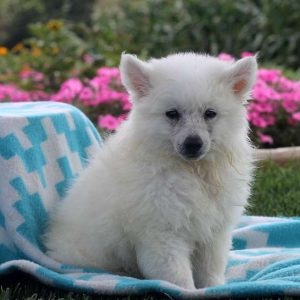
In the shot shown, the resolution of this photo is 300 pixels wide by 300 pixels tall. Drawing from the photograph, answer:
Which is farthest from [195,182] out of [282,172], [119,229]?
[282,172]

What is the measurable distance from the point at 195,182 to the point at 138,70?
689 mm

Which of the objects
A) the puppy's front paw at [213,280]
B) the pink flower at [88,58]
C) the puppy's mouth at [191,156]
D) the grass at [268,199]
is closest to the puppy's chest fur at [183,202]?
the puppy's mouth at [191,156]

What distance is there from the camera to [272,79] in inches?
292

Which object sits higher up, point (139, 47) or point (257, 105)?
point (257, 105)

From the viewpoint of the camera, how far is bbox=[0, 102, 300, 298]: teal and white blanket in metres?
3.36

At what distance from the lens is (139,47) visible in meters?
11.0

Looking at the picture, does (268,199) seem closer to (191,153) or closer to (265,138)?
(265,138)

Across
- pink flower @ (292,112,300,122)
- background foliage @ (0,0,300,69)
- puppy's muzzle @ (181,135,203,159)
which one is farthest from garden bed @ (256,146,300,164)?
background foliage @ (0,0,300,69)

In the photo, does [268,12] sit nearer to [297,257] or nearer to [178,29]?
[178,29]

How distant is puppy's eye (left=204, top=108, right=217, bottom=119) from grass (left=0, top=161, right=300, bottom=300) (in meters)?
1.22

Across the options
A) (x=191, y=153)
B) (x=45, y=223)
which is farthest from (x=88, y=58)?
(x=191, y=153)

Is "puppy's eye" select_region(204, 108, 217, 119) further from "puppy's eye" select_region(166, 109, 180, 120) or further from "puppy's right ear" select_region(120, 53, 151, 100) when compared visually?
"puppy's right ear" select_region(120, 53, 151, 100)

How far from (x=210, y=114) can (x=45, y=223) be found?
1340 millimetres

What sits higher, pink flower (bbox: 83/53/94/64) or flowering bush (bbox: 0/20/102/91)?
flowering bush (bbox: 0/20/102/91)
